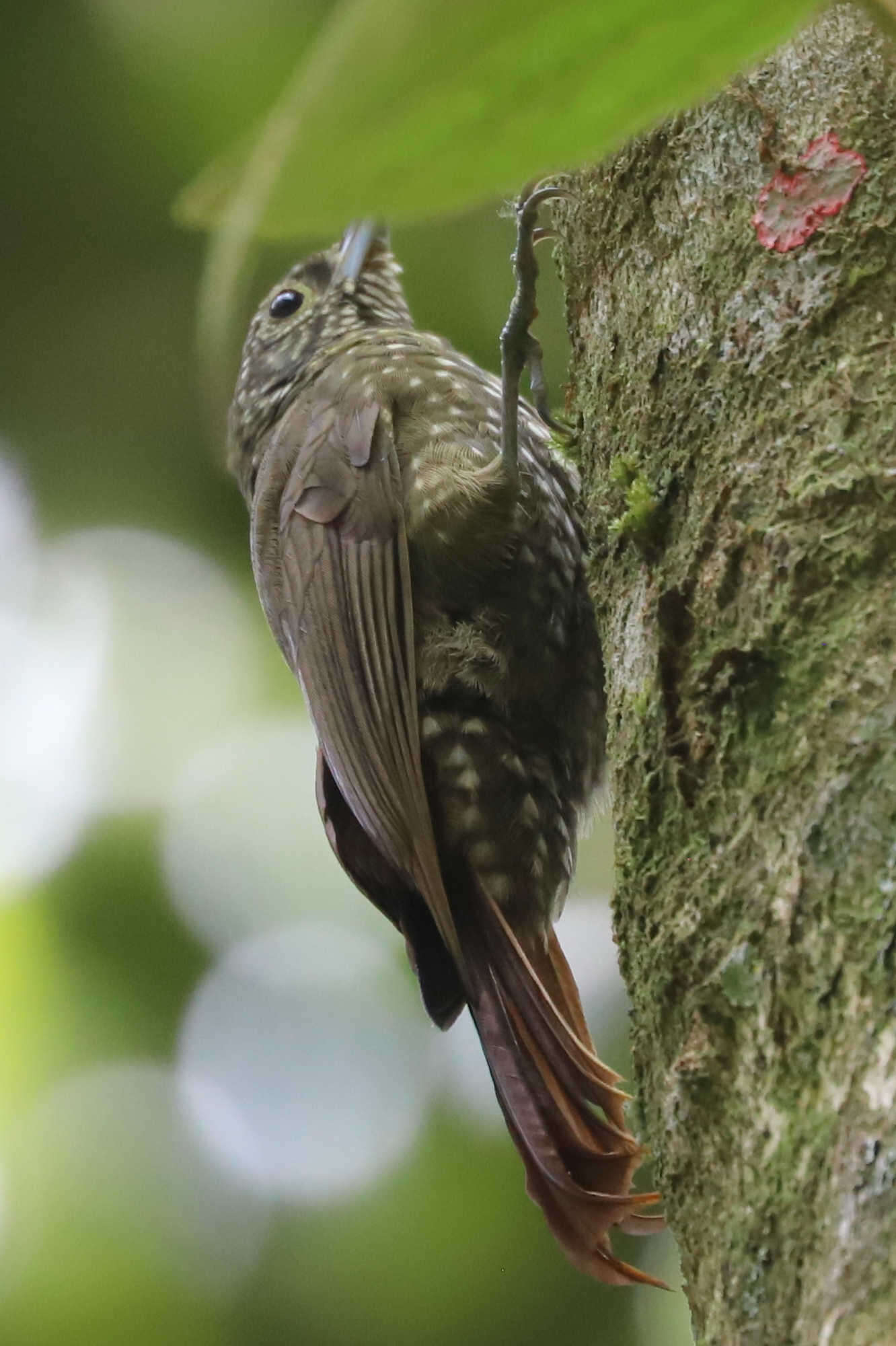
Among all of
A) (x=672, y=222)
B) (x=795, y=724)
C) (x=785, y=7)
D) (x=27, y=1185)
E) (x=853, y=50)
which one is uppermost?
(x=853, y=50)

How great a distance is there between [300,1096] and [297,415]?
2767mm

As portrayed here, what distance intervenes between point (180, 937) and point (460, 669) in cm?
224

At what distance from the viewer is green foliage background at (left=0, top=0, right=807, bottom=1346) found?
10.4ft

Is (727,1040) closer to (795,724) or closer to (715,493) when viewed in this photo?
(795,724)

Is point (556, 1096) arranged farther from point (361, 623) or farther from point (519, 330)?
point (519, 330)

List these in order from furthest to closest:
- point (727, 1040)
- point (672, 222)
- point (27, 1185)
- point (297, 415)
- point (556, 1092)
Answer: point (27, 1185) < point (297, 415) < point (556, 1092) < point (672, 222) < point (727, 1040)

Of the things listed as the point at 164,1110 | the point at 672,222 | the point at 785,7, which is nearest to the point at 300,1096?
the point at 164,1110

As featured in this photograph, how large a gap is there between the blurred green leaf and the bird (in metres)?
1.70

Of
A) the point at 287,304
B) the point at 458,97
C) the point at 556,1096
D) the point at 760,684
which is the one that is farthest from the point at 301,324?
the point at 458,97

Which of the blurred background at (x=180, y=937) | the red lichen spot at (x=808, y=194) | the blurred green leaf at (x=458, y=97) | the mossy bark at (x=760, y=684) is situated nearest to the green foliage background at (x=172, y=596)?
the blurred background at (x=180, y=937)

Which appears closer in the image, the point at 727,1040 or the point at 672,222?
the point at 727,1040

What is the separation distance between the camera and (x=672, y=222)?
1.75m

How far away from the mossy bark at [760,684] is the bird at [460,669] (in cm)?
48

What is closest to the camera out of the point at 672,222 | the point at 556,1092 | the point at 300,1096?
the point at 672,222
